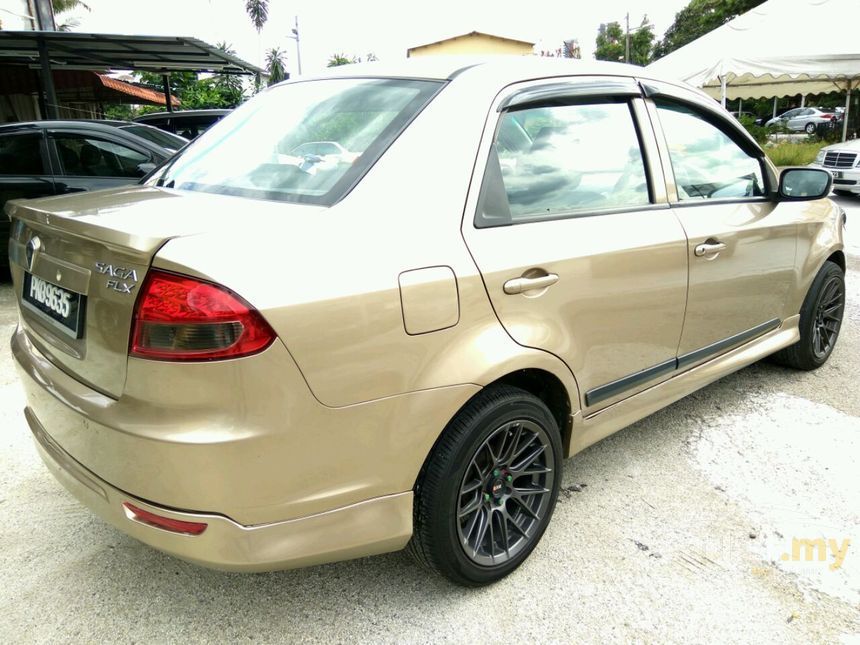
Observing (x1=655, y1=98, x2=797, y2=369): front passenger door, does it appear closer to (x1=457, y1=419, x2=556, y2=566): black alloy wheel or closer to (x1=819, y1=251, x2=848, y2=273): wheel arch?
(x1=819, y1=251, x2=848, y2=273): wheel arch

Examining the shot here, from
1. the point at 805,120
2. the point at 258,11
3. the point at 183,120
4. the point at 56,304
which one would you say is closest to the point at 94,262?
the point at 56,304

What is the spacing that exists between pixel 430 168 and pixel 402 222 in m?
0.23

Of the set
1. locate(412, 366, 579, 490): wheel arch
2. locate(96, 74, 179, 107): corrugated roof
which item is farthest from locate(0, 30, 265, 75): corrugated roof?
locate(412, 366, 579, 490): wheel arch

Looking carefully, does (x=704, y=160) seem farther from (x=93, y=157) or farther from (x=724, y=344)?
(x=93, y=157)

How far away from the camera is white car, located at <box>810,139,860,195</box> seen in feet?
37.5

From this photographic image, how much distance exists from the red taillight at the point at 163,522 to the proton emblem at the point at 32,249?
0.87 meters

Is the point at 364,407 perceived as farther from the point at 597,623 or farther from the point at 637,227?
the point at 637,227

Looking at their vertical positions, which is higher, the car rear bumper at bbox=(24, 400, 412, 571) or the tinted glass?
the tinted glass

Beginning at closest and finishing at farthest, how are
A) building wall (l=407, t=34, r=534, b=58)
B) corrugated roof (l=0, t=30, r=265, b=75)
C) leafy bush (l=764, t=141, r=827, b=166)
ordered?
corrugated roof (l=0, t=30, r=265, b=75) → building wall (l=407, t=34, r=534, b=58) → leafy bush (l=764, t=141, r=827, b=166)

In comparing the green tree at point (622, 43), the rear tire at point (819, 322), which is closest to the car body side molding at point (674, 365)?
the rear tire at point (819, 322)

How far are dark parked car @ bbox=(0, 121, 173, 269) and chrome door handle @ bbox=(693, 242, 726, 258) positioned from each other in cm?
538

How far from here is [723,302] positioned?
3.04 meters

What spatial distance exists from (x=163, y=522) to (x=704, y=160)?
2.70m

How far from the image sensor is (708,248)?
282cm
